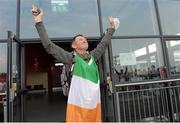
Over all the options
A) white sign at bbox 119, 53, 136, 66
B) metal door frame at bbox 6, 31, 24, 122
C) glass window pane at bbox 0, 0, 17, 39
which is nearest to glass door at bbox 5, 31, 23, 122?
metal door frame at bbox 6, 31, 24, 122

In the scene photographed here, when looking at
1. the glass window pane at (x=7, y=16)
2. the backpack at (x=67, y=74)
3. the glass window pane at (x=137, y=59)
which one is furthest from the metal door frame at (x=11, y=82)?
the glass window pane at (x=137, y=59)

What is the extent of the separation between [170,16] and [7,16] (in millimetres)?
3347

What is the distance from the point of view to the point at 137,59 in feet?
13.2

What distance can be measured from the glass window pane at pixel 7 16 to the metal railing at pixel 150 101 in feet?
7.33

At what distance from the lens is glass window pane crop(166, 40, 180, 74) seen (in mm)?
4199

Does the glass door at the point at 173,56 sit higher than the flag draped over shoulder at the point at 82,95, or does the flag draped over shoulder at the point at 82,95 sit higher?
the glass door at the point at 173,56

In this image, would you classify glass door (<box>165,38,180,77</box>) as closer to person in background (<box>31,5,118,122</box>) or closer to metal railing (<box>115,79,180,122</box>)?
metal railing (<box>115,79,180,122</box>)

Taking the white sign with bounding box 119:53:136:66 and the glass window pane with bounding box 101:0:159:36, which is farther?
the glass window pane with bounding box 101:0:159:36

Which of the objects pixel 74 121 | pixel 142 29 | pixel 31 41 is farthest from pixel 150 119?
pixel 31 41

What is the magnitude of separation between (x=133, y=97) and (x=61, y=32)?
181cm

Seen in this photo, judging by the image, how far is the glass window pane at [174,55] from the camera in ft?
13.8

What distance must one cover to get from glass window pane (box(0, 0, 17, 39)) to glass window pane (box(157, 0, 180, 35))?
9.73ft

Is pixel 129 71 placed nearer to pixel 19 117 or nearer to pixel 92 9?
pixel 92 9

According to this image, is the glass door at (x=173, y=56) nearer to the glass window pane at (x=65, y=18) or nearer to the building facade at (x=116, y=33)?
the building facade at (x=116, y=33)
